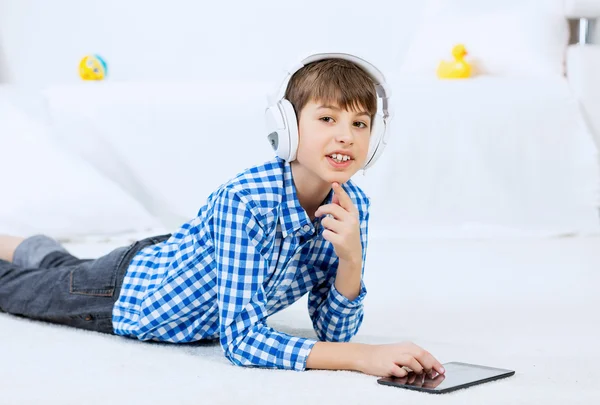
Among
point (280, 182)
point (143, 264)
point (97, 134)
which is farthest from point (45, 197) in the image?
point (280, 182)

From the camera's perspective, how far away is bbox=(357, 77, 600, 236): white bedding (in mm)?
2408

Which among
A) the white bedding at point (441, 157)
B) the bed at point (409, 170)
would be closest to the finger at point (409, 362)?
the bed at point (409, 170)

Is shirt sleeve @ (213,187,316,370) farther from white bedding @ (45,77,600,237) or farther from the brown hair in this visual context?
white bedding @ (45,77,600,237)

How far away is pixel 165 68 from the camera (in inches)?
131

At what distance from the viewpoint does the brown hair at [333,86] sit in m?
1.04

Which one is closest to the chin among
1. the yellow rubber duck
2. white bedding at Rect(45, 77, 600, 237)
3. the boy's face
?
the boy's face

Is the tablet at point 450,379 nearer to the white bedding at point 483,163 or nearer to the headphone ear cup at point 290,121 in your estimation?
the headphone ear cup at point 290,121

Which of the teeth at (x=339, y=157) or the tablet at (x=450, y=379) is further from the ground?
the teeth at (x=339, y=157)

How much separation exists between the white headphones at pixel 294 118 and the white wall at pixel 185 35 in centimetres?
217

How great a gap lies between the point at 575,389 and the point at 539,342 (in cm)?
29

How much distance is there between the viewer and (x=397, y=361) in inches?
38.7

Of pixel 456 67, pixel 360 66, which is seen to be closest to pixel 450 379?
pixel 360 66

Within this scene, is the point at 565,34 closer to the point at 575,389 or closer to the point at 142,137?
the point at 142,137

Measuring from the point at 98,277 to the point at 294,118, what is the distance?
451mm
